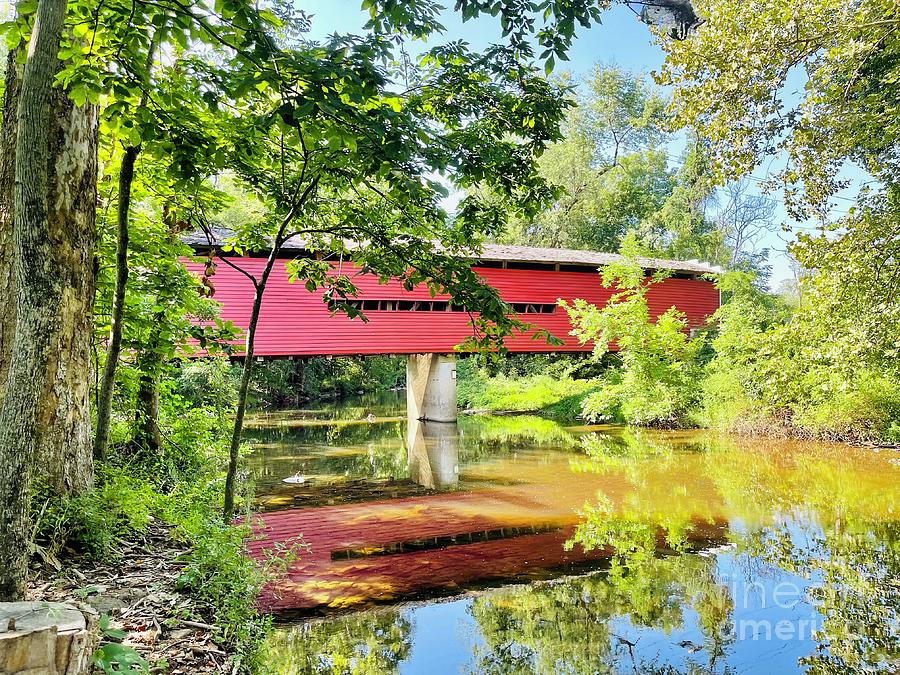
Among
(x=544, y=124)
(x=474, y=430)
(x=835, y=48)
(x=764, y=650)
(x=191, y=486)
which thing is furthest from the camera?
(x=474, y=430)

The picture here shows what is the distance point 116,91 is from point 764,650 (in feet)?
14.7

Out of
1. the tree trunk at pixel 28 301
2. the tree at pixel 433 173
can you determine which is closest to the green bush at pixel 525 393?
the tree at pixel 433 173

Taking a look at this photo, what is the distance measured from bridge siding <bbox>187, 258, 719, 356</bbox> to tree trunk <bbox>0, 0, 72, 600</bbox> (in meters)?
8.97

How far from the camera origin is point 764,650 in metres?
3.61

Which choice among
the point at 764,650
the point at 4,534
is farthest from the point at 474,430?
the point at 4,534

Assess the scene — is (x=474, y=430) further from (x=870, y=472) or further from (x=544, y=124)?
(x=544, y=124)

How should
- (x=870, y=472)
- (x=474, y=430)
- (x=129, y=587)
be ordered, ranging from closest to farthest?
(x=129, y=587) → (x=870, y=472) → (x=474, y=430)

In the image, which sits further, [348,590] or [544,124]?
[348,590]

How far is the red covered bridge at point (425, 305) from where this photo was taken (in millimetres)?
12344

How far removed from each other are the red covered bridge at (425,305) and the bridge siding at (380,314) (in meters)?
0.02

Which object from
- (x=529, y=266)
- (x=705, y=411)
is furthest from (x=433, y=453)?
(x=705, y=411)

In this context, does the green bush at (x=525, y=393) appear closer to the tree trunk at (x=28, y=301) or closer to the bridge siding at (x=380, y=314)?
the bridge siding at (x=380, y=314)

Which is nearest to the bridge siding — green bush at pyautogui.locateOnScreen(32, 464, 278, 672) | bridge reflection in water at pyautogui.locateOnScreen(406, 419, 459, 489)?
bridge reflection in water at pyautogui.locateOnScreen(406, 419, 459, 489)

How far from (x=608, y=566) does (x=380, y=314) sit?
366 inches
